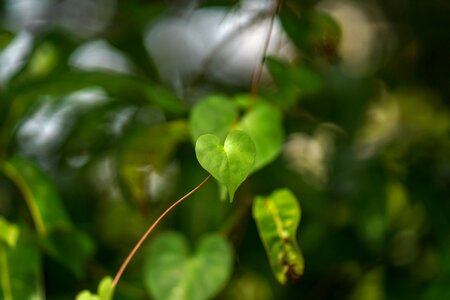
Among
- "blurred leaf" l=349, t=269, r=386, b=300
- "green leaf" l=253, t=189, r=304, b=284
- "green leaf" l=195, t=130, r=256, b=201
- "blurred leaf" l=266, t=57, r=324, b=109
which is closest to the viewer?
"green leaf" l=195, t=130, r=256, b=201

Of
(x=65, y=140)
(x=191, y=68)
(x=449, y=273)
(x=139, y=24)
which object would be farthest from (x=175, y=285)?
(x=191, y=68)

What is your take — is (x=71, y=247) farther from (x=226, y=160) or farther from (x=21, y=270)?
(x=226, y=160)

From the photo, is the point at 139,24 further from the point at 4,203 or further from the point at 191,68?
the point at 4,203

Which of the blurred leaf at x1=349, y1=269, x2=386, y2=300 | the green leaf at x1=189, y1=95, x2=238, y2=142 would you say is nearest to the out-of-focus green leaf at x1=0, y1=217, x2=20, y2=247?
the green leaf at x1=189, y1=95, x2=238, y2=142

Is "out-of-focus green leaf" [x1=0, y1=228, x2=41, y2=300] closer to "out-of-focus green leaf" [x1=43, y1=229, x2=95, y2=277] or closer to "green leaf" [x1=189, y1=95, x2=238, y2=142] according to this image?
"out-of-focus green leaf" [x1=43, y1=229, x2=95, y2=277]

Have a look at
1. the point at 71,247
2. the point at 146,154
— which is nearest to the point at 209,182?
the point at 146,154

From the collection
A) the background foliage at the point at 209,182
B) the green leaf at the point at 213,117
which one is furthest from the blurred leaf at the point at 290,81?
the green leaf at the point at 213,117
